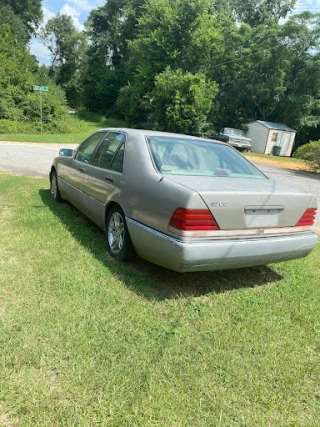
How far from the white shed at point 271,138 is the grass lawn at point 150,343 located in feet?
86.8

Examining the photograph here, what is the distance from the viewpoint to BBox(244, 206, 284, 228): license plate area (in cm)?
294

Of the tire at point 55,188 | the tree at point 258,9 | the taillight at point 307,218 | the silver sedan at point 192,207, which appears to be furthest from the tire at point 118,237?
the tree at point 258,9

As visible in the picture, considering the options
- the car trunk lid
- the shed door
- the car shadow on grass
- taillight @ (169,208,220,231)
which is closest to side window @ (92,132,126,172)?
the car shadow on grass

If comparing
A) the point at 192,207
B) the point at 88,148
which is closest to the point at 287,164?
the point at 88,148

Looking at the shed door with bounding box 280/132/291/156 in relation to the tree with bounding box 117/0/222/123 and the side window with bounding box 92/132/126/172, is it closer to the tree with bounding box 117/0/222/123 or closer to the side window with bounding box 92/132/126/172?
the tree with bounding box 117/0/222/123

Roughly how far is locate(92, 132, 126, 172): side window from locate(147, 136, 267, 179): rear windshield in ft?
1.80

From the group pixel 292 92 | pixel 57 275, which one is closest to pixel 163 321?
pixel 57 275

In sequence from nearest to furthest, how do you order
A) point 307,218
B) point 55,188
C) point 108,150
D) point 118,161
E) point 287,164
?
point 307,218 < point 118,161 < point 108,150 < point 55,188 < point 287,164

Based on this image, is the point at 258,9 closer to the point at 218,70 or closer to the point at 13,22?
the point at 218,70

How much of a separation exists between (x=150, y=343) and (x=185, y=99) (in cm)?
2900

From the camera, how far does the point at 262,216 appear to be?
3.02 m

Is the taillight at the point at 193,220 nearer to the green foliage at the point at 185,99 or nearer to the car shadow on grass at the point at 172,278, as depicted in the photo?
the car shadow on grass at the point at 172,278

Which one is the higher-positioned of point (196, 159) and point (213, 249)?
point (196, 159)

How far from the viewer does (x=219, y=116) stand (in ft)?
106
